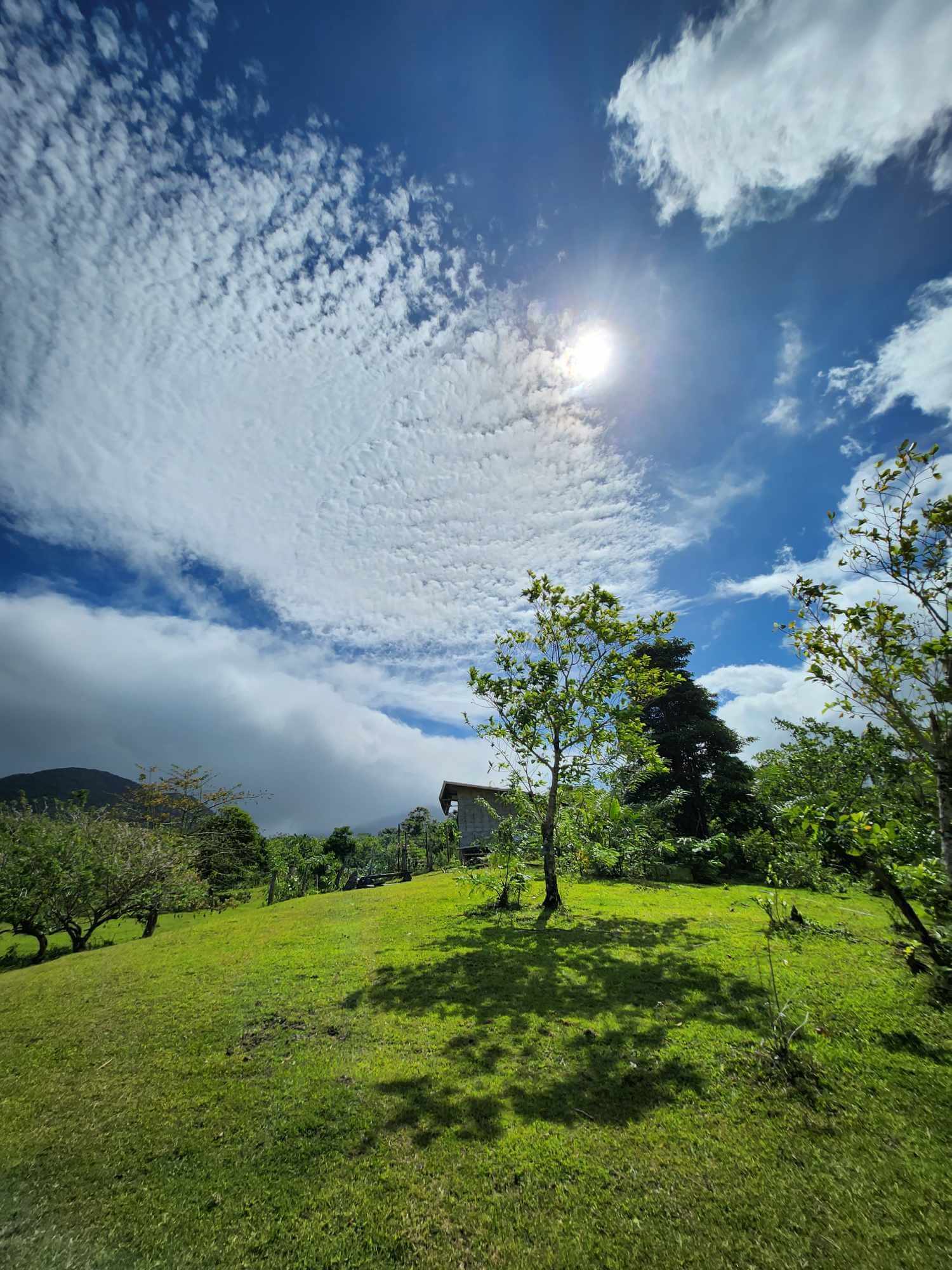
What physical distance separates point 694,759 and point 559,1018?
24.1 metres

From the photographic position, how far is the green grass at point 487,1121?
3.24 metres

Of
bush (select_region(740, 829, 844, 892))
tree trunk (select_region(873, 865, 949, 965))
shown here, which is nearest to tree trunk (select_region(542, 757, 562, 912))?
bush (select_region(740, 829, 844, 892))

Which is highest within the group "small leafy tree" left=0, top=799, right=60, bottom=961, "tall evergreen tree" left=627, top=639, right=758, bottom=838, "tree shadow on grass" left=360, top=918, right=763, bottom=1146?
"tall evergreen tree" left=627, top=639, right=758, bottom=838

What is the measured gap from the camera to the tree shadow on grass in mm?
4645

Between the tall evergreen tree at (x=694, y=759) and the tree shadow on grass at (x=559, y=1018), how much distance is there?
15.2 meters

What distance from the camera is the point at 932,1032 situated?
206 inches

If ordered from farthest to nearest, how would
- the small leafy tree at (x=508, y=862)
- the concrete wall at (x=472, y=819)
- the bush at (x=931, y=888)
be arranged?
the concrete wall at (x=472, y=819) → the small leafy tree at (x=508, y=862) → the bush at (x=931, y=888)

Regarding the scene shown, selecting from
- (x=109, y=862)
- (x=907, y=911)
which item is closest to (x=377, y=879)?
(x=109, y=862)

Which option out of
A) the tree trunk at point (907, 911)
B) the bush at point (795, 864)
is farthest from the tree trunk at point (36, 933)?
the tree trunk at point (907, 911)

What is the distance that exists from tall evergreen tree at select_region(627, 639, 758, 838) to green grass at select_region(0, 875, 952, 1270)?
17.4 metres

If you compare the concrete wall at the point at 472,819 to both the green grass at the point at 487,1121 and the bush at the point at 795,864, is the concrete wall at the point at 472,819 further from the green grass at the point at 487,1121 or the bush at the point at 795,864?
the bush at the point at 795,864

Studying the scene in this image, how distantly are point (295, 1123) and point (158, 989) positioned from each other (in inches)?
237

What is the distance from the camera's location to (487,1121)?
14.6 feet

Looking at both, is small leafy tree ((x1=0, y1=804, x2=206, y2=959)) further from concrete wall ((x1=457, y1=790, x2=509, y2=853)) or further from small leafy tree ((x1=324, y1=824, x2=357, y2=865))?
small leafy tree ((x1=324, y1=824, x2=357, y2=865))
